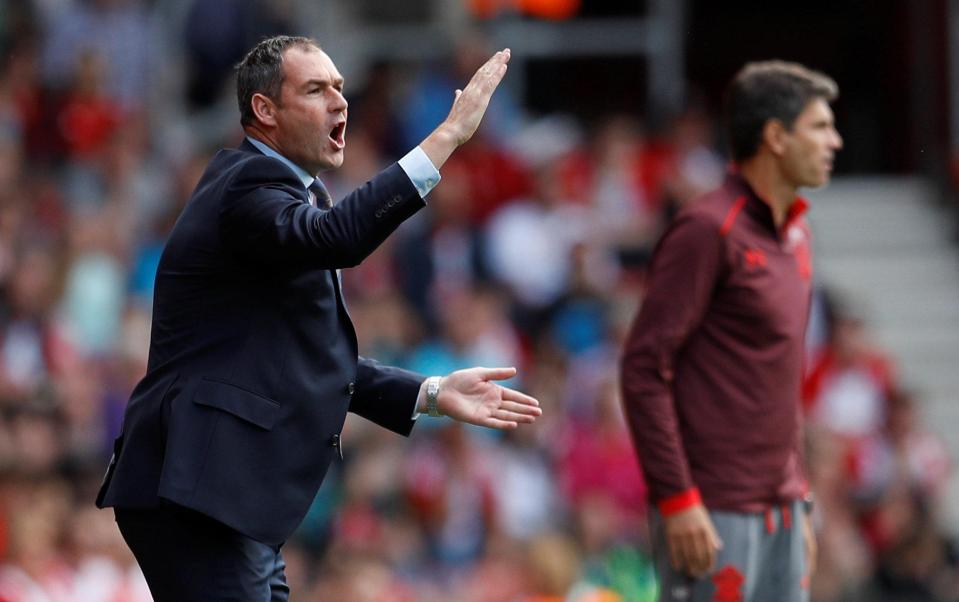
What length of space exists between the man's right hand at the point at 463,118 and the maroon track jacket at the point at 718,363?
132 centimetres

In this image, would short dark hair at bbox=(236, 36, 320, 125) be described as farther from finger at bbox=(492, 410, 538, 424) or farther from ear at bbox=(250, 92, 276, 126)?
finger at bbox=(492, 410, 538, 424)

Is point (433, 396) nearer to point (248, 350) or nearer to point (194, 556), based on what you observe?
point (248, 350)

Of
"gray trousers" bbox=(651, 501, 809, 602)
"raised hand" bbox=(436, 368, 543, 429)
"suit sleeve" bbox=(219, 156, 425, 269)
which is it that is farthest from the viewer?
"gray trousers" bbox=(651, 501, 809, 602)

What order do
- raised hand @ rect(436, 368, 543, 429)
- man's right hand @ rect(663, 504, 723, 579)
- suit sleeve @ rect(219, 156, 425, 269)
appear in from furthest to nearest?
1. man's right hand @ rect(663, 504, 723, 579)
2. raised hand @ rect(436, 368, 543, 429)
3. suit sleeve @ rect(219, 156, 425, 269)

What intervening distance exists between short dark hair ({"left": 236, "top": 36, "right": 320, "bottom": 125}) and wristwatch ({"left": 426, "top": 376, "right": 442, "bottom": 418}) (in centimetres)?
86

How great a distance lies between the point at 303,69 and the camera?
4434 millimetres

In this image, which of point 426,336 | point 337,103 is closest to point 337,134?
point 337,103

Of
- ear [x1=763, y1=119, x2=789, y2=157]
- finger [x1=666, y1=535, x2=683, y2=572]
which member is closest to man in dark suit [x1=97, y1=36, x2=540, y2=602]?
finger [x1=666, y1=535, x2=683, y2=572]

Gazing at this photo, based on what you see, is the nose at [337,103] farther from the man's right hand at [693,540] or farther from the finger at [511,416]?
the man's right hand at [693,540]

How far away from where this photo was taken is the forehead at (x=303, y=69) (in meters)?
4.43

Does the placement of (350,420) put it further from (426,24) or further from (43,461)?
(426,24)

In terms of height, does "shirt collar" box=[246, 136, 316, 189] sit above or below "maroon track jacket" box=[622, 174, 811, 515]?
above

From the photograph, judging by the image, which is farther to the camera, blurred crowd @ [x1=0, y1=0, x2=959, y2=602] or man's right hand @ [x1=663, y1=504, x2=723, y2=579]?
blurred crowd @ [x1=0, y1=0, x2=959, y2=602]

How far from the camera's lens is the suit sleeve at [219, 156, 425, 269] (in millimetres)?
4129
